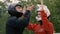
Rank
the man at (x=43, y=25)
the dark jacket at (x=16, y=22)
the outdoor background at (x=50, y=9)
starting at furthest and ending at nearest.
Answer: the outdoor background at (x=50, y=9), the man at (x=43, y=25), the dark jacket at (x=16, y=22)

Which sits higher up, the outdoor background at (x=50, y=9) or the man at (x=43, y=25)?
the man at (x=43, y=25)

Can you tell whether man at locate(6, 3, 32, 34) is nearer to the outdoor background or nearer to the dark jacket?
the dark jacket

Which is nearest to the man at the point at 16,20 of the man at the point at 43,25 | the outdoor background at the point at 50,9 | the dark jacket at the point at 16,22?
the dark jacket at the point at 16,22

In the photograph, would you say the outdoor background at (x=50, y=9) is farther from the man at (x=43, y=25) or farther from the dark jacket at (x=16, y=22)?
the dark jacket at (x=16, y=22)

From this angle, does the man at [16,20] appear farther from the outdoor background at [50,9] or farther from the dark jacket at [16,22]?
the outdoor background at [50,9]

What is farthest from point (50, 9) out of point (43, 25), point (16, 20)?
point (16, 20)

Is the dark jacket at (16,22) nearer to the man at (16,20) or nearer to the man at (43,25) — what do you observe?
the man at (16,20)

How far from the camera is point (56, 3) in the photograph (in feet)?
30.5

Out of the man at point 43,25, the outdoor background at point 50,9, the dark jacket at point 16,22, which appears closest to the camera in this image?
the dark jacket at point 16,22

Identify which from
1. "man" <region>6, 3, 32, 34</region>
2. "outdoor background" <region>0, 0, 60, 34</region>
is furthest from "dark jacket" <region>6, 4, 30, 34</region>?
"outdoor background" <region>0, 0, 60, 34</region>

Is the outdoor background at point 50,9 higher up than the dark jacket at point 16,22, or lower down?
lower down

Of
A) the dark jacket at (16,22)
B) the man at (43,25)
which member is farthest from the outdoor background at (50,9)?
the dark jacket at (16,22)

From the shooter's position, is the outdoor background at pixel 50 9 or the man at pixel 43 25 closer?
the man at pixel 43 25

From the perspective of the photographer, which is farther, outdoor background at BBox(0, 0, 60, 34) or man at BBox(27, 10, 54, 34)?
outdoor background at BBox(0, 0, 60, 34)
